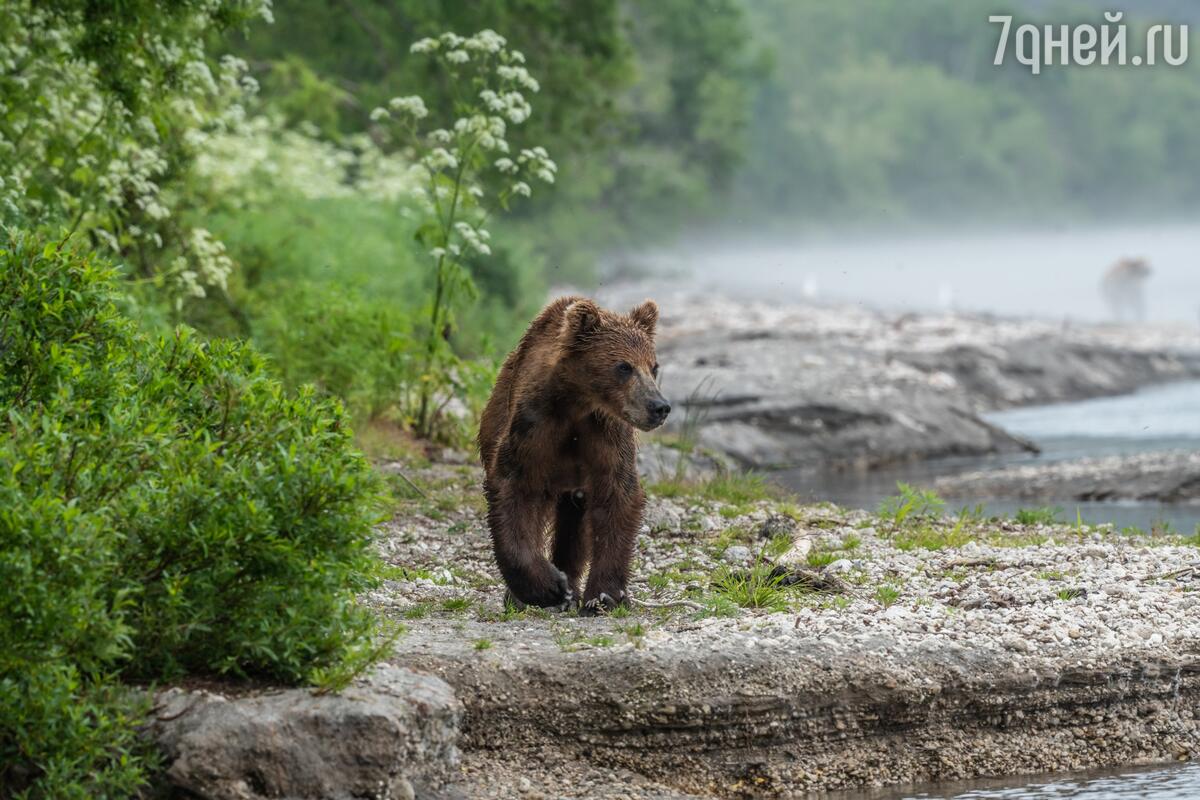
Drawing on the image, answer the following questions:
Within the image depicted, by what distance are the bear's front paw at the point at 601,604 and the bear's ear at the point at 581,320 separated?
4.12 feet

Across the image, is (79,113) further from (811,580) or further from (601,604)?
A: (811,580)

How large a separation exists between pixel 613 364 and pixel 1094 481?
29.1ft

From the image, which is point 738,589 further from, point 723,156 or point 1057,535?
point 723,156

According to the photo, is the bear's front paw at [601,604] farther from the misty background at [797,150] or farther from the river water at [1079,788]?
the misty background at [797,150]

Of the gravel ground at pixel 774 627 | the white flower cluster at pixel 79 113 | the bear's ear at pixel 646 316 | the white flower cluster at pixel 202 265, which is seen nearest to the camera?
the gravel ground at pixel 774 627

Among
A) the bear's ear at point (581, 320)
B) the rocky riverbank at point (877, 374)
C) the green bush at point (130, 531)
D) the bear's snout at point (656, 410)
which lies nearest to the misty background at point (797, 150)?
the rocky riverbank at point (877, 374)

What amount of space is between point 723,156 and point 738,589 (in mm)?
49968

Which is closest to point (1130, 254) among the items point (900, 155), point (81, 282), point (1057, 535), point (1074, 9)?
point (900, 155)

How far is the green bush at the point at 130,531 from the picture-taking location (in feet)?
17.0

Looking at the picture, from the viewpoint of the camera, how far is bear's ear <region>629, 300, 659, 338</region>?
7.99 metres

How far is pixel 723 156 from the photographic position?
56688mm

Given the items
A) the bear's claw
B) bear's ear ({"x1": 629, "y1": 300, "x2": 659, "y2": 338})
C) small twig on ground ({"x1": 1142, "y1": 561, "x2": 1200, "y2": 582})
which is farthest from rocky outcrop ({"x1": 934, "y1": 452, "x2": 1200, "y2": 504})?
the bear's claw

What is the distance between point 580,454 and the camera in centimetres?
775

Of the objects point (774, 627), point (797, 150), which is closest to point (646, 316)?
point (774, 627)
